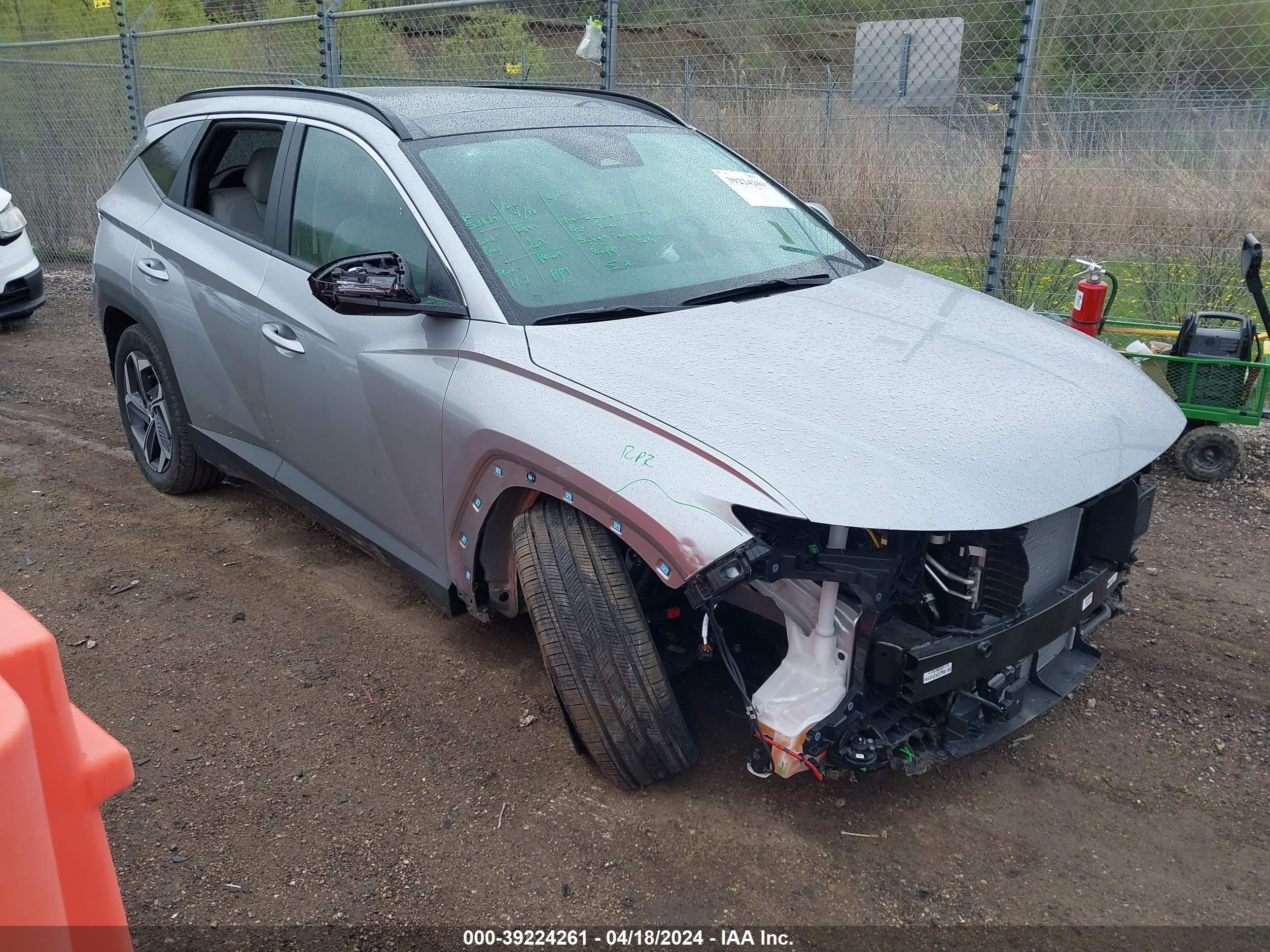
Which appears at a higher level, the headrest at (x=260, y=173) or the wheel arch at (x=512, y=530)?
the headrest at (x=260, y=173)

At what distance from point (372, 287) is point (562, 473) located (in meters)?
0.81

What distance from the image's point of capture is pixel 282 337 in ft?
11.5

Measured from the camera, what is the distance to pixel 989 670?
2.51 m

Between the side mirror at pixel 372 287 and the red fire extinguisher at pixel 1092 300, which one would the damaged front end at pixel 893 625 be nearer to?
the side mirror at pixel 372 287

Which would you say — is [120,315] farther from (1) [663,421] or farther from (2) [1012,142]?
(2) [1012,142]

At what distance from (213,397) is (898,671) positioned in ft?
9.78

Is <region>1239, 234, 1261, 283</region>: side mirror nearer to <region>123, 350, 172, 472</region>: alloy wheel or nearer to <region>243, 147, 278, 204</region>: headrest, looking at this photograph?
<region>243, 147, 278, 204</region>: headrest

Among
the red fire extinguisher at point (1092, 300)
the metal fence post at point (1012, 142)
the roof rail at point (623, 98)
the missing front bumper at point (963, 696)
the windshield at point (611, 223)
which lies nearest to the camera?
the missing front bumper at point (963, 696)

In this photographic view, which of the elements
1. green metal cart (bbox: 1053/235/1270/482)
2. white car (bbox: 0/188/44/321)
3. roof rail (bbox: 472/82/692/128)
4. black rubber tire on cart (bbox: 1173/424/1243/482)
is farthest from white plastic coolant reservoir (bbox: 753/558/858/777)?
white car (bbox: 0/188/44/321)

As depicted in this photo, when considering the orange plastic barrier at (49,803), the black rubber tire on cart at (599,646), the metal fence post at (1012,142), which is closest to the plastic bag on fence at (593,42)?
the metal fence post at (1012,142)

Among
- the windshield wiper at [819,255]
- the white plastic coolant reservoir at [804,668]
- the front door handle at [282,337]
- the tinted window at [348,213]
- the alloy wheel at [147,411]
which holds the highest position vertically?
the tinted window at [348,213]

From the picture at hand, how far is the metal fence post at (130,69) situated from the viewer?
10.1 meters

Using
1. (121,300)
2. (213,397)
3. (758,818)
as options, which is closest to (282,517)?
(213,397)

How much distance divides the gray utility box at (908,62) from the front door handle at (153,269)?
15.3ft
